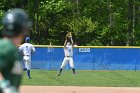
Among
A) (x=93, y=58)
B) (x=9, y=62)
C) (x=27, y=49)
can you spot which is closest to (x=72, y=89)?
(x=27, y=49)

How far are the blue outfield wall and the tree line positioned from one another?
13534 mm

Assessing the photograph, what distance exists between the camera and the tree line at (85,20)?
41.2 m

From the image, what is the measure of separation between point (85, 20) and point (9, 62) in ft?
121

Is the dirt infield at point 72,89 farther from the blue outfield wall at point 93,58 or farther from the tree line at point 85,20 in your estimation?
the tree line at point 85,20

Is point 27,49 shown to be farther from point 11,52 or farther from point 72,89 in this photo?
point 11,52

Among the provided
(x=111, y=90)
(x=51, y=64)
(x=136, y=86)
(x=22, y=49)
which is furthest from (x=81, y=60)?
(x=111, y=90)

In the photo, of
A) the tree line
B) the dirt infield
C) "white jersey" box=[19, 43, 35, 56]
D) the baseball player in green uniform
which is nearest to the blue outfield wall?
"white jersey" box=[19, 43, 35, 56]

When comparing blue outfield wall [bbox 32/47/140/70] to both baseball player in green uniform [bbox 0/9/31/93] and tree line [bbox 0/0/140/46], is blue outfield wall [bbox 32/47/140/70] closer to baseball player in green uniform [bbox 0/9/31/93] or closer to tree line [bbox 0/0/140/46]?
tree line [bbox 0/0/140/46]

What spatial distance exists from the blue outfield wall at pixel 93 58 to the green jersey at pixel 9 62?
22.0 meters

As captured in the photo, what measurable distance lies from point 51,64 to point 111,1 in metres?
19.0

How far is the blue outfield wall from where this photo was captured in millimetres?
26078

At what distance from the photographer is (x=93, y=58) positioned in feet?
86.4

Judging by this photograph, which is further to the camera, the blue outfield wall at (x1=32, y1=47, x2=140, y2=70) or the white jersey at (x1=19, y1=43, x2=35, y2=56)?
the blue outfield wall at (x1=32, y1=47, x2=140, y2=70)

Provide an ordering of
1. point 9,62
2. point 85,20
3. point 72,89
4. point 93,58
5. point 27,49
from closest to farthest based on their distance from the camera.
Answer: point 9,62, point 72,89, point 27,49, point 93,58, point 85,20
